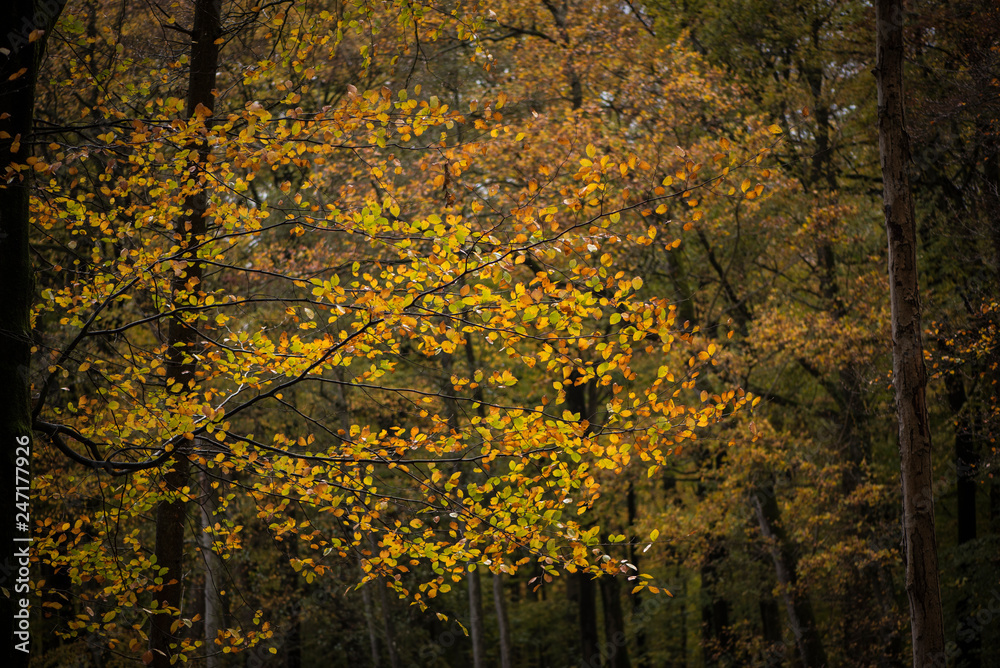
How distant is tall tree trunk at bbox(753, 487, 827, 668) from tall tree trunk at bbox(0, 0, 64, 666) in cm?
1282

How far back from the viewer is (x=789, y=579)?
552 inches

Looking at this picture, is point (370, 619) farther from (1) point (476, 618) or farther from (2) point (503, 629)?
(2) point (503, 629)

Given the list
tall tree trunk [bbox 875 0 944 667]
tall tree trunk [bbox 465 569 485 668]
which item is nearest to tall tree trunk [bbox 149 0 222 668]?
tall tree trunk [bbox 875 0 944 667]

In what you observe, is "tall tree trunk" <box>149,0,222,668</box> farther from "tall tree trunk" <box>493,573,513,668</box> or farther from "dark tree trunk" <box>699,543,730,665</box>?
"dark tree trunk" <box>699,543,730,665</box>

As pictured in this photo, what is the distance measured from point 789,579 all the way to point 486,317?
12170mm

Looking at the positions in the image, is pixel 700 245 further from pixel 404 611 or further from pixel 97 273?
pixel 97 273

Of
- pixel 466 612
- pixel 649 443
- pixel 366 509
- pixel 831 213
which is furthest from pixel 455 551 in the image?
pixel 466 612

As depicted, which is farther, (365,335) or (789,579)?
(789,579)

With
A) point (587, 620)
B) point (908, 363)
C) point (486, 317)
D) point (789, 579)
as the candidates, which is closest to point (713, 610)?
point (587, 620)

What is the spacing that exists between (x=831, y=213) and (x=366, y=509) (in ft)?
37.6

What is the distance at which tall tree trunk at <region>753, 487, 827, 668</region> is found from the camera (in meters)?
13.9

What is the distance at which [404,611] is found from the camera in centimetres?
1934

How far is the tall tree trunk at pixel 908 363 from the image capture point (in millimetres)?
5965

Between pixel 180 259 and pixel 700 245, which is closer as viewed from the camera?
pixel 180 259
